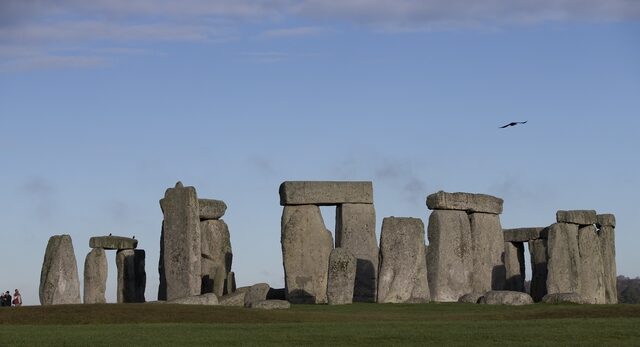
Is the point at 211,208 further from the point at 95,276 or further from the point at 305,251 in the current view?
the point at 95,276

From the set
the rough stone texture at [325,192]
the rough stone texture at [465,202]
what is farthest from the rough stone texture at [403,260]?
the rough stone texture at [325,192]

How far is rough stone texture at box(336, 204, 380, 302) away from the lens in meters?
43.7

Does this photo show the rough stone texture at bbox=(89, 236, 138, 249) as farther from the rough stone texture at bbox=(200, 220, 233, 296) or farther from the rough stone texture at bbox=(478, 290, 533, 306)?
the rough stone texture at bbox=(478, 290, 533, 306)

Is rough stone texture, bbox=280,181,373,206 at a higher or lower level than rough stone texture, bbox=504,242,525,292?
higher

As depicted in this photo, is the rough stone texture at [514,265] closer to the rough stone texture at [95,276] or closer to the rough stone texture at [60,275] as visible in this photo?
the rough stone texture at [95,276]

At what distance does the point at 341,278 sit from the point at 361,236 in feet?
18.1

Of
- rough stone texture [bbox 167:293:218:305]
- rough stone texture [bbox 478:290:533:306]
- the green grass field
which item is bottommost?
the green grass field

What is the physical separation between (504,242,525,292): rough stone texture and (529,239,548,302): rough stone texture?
89cm

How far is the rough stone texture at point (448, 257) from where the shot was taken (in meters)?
43.2

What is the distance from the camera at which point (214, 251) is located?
150ft

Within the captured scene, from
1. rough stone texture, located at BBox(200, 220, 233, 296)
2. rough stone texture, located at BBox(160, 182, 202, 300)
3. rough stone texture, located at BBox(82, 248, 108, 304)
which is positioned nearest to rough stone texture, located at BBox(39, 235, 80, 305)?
rough stone texture, located at BBox(160, 182, 202, 300)

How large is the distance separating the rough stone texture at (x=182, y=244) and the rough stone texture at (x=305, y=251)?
279 cm

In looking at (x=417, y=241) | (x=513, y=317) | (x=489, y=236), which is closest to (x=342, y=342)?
(x=513, y=317)

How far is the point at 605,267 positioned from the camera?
4816 cm
